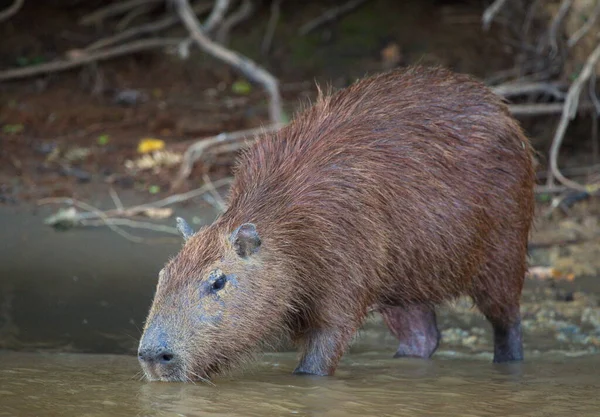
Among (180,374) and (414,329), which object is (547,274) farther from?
(180,374)

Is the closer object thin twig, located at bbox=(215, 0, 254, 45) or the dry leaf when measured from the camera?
the dry leaf

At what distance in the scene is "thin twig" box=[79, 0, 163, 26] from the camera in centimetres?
977

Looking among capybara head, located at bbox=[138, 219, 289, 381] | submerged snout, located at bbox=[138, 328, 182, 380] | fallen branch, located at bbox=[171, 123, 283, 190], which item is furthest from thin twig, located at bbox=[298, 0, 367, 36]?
submerged snout, located at bbox=[138, 328, 182, 380]

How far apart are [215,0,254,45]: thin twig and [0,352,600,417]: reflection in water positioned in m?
4.96

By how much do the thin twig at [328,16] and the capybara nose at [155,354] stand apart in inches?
246

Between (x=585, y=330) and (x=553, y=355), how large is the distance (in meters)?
0.45

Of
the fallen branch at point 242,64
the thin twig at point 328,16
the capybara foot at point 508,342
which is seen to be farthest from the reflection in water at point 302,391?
the thin twig at point 328,16

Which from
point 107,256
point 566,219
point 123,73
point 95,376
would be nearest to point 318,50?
point 123,73

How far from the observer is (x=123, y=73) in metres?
9.71

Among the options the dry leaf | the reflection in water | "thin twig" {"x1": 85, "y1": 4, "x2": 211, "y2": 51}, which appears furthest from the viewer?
"thin twig" {"x1": 85, "y1": 4, "x2": 211, "y2": 51}

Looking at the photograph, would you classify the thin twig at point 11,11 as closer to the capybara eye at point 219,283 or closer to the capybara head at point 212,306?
the capybara head at point 212,306

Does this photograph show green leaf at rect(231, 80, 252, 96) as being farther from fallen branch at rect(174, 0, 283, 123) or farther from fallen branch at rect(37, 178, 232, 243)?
fallen branch at rect(37, 178, 232, 243)

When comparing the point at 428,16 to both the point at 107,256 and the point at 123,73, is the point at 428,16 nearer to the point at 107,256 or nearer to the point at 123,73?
the point at 123,73

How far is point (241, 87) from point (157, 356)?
5.78m
